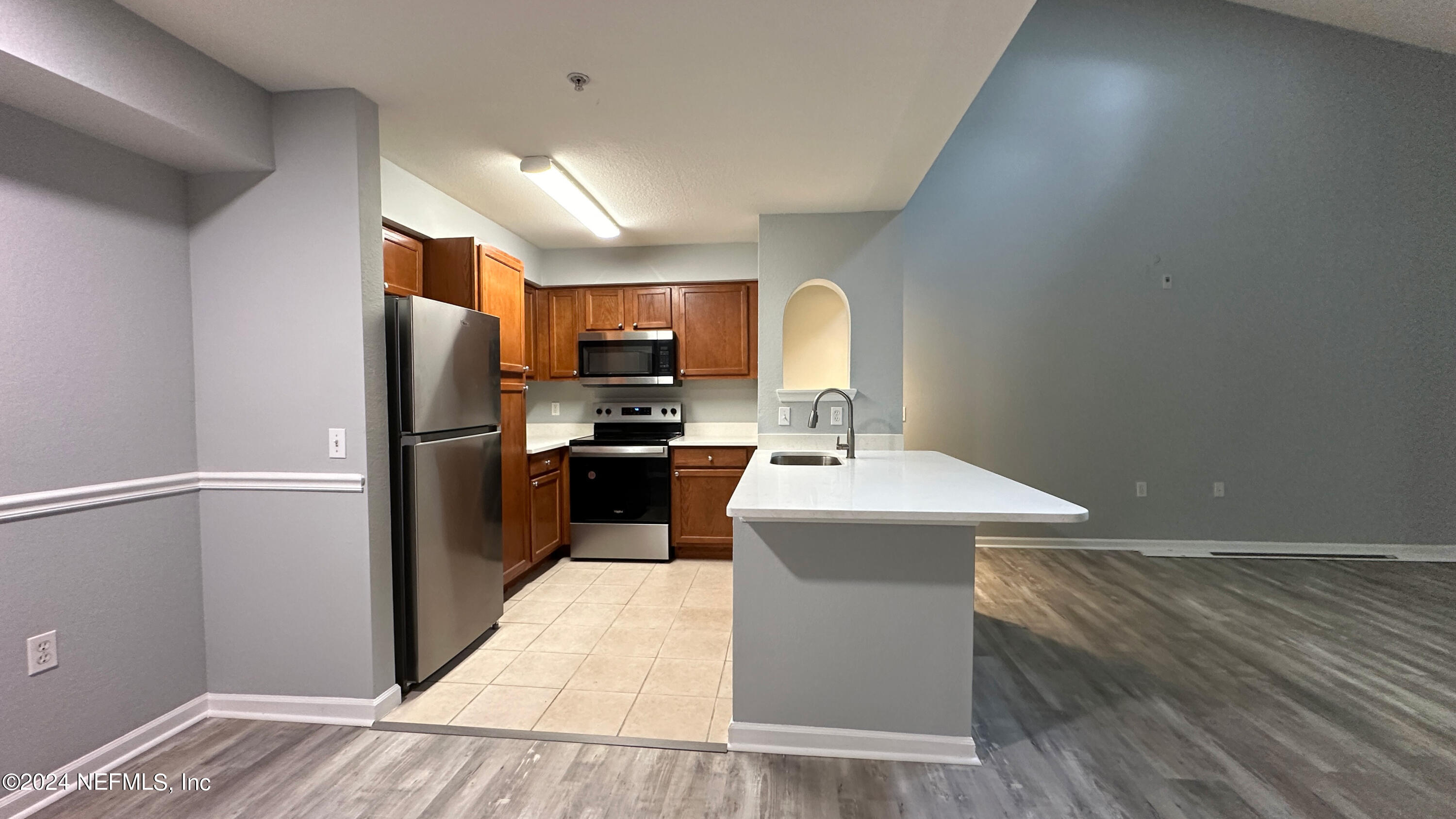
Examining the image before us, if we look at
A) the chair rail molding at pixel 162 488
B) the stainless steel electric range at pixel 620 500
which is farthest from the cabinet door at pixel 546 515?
the chair rail molding at pixel 162 488

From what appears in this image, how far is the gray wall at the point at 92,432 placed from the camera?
1.55 m

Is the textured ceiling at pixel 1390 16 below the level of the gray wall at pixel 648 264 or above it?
above

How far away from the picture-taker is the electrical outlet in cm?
157

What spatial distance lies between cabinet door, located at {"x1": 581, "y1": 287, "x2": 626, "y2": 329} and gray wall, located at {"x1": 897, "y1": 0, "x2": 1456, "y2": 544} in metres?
2.38

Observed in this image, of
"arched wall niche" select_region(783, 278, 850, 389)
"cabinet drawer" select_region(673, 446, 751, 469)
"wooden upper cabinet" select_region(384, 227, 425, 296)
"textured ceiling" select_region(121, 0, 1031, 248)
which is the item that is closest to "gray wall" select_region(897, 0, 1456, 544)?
"arched wall niche" select_region(783, 278, 850, 389)

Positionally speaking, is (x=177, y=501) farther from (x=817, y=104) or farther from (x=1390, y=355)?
(x=1390, y=355)

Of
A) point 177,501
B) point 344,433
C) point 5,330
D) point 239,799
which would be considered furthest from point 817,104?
point 239,799

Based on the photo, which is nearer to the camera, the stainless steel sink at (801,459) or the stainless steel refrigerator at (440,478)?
the stainless steel refrigerator at (440,478)

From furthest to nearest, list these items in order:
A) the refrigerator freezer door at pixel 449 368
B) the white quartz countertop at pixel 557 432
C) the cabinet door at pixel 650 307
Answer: the white quartz countertop at pixel 557 432
the cabinet door at pixel 650 307
the refrigerator freezer door at pixel 449 368

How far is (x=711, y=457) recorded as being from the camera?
405 centimetres

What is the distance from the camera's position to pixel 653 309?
434 centimetres

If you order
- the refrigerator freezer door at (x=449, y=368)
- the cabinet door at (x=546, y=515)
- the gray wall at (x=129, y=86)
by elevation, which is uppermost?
the gray wall at (x=129, y=86)

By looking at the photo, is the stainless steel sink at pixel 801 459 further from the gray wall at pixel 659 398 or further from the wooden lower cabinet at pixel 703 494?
the gray wall at pixel 659 398

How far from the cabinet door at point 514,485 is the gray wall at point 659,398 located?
1103mm
